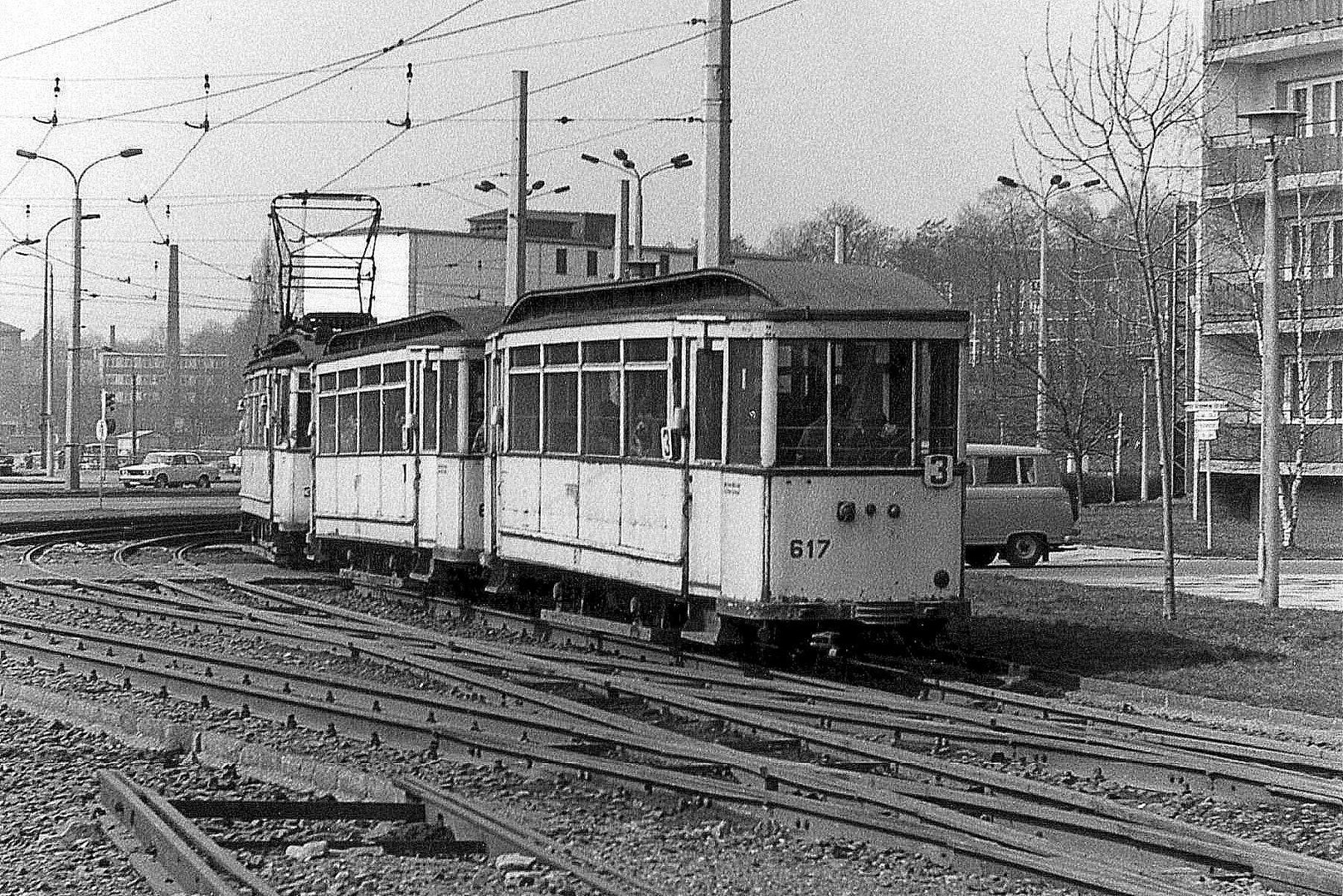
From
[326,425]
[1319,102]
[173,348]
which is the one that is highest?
[1319,102]

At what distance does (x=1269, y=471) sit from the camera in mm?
16812

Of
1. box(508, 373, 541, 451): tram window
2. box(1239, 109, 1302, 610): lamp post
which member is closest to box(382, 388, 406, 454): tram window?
box(508, 373, 541, 451): tram window

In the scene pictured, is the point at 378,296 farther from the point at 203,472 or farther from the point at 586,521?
the point at 586,521

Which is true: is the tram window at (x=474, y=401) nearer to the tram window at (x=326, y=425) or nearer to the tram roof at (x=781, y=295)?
the tram roof at (x=781, y=295)

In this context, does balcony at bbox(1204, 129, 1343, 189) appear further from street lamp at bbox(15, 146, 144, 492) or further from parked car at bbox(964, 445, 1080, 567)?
street lamp at bbox(15, 146, 144, 492)

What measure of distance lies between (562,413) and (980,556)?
37.7ft

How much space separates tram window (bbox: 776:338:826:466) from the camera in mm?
12766

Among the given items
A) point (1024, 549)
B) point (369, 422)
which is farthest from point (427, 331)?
point (1024, 549)

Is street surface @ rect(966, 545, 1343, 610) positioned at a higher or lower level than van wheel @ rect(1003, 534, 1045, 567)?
lower

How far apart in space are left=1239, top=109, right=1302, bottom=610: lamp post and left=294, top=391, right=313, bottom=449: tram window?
12374 millimetres

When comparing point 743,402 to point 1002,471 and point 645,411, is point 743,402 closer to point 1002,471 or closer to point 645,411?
point 645,411

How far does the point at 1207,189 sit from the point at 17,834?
17.5 m

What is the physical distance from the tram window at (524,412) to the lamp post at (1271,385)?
663cm

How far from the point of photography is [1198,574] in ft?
77.8
